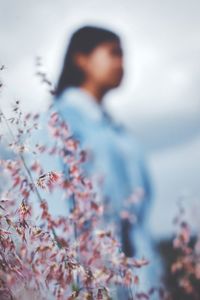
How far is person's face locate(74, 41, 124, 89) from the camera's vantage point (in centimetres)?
362

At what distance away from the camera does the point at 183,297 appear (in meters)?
6.52

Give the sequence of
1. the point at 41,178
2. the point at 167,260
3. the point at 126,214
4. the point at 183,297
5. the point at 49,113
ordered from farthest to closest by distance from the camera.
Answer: the point at 167,260 → the point at 183,297 → the point at 126,214 → the point at 49,113 → the point at 41,178

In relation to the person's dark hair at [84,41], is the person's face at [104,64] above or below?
below

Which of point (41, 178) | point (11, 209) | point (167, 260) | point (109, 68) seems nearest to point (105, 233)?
point (41, 178)

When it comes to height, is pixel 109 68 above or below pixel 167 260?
above

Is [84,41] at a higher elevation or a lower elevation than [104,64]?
higher

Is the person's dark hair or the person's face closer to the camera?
the person's face

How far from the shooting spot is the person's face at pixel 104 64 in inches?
143

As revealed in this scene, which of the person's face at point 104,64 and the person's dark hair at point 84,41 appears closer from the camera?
the person's face at point 104,64

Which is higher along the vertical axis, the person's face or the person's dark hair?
the person's dark hair

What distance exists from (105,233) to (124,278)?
1.21ft

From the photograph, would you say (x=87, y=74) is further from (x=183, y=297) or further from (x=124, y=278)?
(x=183, y=297)

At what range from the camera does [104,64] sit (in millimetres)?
3768

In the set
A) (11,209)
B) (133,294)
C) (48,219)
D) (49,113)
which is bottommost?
(133,294)
